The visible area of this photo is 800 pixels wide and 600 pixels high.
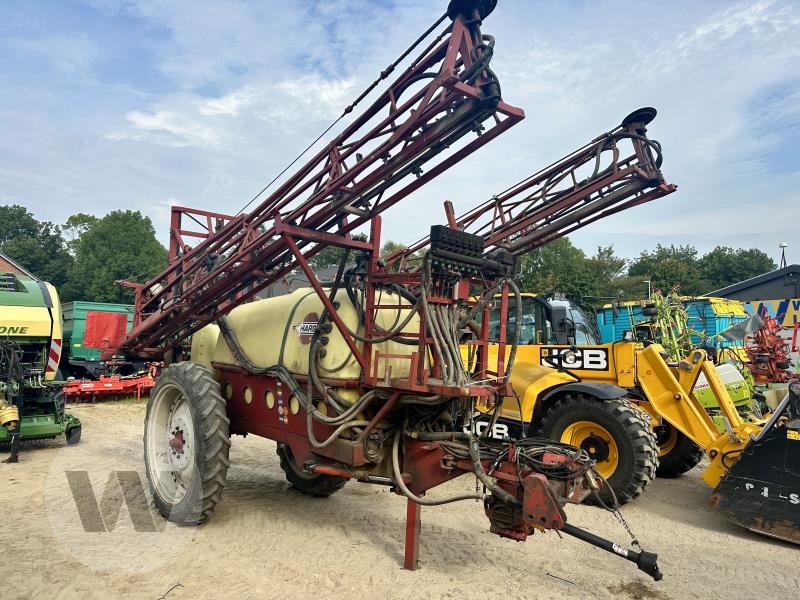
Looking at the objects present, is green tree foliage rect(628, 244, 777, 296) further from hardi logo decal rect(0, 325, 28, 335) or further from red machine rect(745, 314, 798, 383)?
hardi logo decal rect(0, 325, 28, 335)

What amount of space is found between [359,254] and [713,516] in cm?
444

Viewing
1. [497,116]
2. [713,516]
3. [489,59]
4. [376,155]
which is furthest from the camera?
[713,516]

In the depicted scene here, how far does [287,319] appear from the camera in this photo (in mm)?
4898

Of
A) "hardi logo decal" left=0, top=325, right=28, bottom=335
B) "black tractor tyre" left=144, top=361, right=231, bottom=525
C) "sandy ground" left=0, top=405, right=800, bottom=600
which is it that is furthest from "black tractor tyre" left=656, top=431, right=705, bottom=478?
"hardi logo decal" left=0, top=325, right=28, bottom=335

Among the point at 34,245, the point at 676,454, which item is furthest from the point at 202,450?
the point at 34,245

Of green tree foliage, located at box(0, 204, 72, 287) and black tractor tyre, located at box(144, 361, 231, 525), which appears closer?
black tractor tyre, located at box(144, 361, 231, 525)

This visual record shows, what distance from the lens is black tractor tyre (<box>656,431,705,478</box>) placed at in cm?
700

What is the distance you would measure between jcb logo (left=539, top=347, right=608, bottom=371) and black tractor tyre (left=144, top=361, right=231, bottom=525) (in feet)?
13.4

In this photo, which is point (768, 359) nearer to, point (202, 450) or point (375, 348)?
point (375, 348)

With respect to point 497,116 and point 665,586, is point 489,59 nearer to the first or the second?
point 497,116

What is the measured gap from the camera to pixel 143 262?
4150 cm

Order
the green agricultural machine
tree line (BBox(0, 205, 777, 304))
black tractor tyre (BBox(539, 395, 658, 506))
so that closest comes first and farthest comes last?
black tractor tyre (BBox(539, 395, 658, 506))
the green agricultural machine
tree line (BBox(0, 205, 777, 304))

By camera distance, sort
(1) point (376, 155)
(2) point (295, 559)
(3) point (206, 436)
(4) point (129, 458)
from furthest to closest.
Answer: (4) point (129, 458) < (3) point (206, 436) < (2) point (295, 559) < (1) point (376, 155)

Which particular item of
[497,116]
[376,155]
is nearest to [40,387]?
[376,155]
